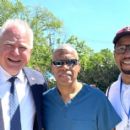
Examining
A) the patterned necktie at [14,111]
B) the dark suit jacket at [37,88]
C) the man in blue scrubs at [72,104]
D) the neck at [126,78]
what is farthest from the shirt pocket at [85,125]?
the neck at [126,78]

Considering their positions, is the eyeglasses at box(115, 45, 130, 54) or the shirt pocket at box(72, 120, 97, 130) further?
the eyeglasses at box(115, 45, 130, 54)

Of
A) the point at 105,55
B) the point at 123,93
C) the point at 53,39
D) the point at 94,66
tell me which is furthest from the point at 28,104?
the point at 105,55

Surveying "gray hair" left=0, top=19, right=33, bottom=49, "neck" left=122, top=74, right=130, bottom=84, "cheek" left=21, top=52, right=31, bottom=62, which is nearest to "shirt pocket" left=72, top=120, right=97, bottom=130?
"neck" left=122, top=74, right=130, bottom=84

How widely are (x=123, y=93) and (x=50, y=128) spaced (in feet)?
3.28

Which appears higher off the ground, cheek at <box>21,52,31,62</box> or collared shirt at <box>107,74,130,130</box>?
cheek at <box>21,52,31,62</box>

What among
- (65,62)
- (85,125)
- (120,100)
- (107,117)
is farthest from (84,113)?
(65,62)

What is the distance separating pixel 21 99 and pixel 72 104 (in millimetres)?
619

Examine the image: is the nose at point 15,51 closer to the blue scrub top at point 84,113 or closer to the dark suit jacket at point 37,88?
the dark suit jacket at point 37,88

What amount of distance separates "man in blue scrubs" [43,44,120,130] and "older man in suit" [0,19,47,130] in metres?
0.20

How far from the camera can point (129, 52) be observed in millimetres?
5270

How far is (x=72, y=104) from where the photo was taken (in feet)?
16.4

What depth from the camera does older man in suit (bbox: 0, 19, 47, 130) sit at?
488cm

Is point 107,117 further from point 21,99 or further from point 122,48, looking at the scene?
point 21,99

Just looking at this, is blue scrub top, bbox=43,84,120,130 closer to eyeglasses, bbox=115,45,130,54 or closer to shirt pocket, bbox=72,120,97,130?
shirt pocket, bbox=72,120,97,130
